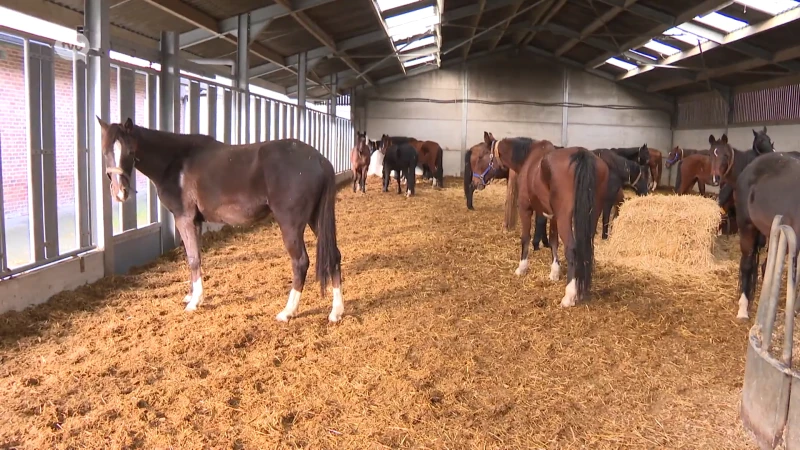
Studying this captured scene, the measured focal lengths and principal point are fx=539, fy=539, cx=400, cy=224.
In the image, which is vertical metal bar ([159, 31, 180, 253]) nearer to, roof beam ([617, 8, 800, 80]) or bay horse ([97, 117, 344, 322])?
bay horse ([97, 117, 344, 322])

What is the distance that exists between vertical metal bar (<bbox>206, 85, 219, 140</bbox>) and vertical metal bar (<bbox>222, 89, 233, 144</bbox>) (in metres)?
0.36

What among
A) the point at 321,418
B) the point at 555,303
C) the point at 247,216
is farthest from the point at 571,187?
the point at 321,418

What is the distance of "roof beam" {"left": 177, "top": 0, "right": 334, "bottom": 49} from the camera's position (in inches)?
358

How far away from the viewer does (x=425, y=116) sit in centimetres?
2275

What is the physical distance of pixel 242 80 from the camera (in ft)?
30.6

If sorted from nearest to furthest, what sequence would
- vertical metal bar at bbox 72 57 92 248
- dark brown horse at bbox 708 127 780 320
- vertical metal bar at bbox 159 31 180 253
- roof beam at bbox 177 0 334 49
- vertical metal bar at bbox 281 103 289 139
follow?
dark brown horse at bbox 708 127 780 320, vertical metal bar at bbox 72 57 92 248, vertical metal bar at bbox 159 31 180 253, roof beam at bbox 177 0 334 49, vertical metal bar at bbox 281 103 289 139

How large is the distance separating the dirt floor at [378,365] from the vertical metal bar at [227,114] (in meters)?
3.35

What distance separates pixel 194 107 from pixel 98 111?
2.24m

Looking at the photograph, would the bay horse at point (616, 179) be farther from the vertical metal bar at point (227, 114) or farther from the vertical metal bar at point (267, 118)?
the vertical metal bar at point (267, 118)

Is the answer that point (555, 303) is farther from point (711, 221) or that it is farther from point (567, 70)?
point (567, 70)

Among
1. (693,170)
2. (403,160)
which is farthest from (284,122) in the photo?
(693,170)

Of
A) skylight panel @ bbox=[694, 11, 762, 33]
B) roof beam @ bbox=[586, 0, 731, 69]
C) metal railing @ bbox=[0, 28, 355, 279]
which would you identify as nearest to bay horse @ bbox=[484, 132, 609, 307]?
metal railing @ bbox=[0, 28, 355, 279]

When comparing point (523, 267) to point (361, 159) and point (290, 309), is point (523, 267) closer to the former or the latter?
point (290, 309)

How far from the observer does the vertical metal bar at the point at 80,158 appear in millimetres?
5227
